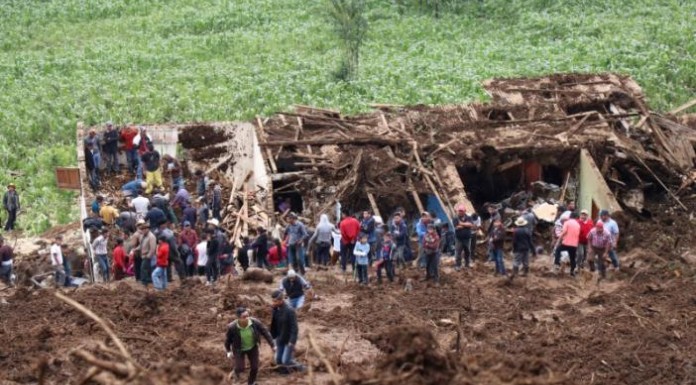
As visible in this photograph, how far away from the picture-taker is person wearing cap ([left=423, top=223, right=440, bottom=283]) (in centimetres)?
2009

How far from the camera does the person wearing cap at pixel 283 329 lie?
51.1ft

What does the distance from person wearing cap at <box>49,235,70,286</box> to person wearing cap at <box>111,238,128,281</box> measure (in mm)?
959

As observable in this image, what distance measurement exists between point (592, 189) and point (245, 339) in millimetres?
12319

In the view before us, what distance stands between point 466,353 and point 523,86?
1465 cm

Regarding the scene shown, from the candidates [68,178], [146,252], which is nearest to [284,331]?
[146,252]

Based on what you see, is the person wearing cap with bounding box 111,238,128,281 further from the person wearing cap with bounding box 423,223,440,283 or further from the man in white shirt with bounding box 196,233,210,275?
the person wearing cap with bounding box 423,223,440,283

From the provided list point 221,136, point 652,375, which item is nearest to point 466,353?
point 652,375

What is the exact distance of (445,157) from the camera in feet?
84.5

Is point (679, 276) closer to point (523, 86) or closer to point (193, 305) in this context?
point (193, 305)

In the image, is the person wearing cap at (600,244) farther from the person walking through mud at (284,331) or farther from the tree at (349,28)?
the tree at (349,28)

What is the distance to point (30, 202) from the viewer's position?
1168 inches

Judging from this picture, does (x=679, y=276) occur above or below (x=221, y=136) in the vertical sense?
below

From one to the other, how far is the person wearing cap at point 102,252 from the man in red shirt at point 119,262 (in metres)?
0.17

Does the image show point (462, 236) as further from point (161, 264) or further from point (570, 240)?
point (161, 264)
